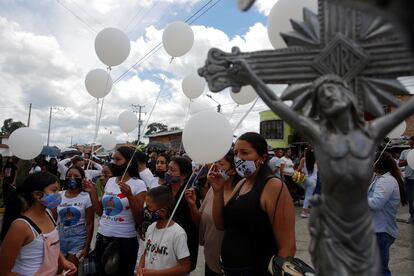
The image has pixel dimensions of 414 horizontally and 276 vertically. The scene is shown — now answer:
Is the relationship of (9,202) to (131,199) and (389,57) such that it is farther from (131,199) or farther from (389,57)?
(389,57)

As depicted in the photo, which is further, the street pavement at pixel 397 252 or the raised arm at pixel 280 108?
the street pavement at pixel 397 252

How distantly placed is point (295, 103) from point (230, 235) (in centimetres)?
118

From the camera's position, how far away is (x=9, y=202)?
7.94ft

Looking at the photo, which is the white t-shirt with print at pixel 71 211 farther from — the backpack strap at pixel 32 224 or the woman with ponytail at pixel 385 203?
the woman with ponytail at pixel 385 203

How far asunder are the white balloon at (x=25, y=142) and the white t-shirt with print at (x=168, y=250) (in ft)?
11.8

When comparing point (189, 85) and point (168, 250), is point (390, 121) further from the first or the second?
point (189, 85)

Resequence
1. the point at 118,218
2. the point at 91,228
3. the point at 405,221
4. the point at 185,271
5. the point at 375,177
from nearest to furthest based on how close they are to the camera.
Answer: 1. the point at 185,271
2. the point at 118,218
3. the point at 91,228
4. the point at 375,177
5. the point at 405,221

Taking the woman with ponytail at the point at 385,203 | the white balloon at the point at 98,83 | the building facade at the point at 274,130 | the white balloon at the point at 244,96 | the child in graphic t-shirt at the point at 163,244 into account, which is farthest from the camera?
the building facade at the point at 274,130

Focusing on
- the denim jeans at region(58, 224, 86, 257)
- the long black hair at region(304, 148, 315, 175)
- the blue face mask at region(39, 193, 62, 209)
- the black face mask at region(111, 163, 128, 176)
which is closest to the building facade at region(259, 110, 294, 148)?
the long black hair at region(304, 148, 315, 175)

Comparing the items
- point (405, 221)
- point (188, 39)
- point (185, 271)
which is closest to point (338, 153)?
point (185, 271)

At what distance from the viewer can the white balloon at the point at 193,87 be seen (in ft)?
17.3

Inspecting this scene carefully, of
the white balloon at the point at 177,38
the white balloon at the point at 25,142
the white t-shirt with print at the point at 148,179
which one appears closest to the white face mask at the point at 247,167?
the white t-shirt with print at the point at 148,179

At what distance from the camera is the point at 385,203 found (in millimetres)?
3490

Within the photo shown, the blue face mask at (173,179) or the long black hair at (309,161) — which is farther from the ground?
the long black hair at (309,161)
